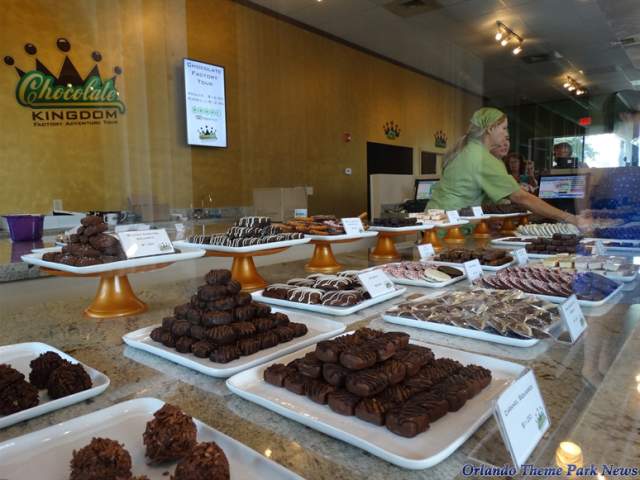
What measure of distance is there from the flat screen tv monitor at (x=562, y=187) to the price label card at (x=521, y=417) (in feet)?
6.17

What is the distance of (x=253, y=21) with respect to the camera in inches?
202

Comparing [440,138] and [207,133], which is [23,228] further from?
[440,138]

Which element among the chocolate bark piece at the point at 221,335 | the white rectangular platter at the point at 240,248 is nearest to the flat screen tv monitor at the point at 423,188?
the white rectangular platter at the point at 240,248

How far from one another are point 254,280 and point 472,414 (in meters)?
1.02

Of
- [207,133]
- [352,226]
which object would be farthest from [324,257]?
[207,133]

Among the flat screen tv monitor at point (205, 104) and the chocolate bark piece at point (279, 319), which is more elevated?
the flat screen tv monitor at point (205, 104)

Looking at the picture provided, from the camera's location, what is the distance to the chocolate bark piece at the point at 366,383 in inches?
25.7

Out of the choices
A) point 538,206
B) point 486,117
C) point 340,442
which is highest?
point 486,117

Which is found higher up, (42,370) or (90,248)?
(90,248)

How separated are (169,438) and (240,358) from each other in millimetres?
322

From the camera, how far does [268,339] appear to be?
92cm

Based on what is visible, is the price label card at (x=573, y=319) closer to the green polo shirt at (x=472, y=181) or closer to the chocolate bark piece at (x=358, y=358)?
the chocolate bark piece at (x=358, y=358)

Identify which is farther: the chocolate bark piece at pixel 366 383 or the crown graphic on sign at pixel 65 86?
the crown graphic on sign at pixel 65 86

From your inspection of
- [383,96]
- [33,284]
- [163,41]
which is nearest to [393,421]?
[33,284]
